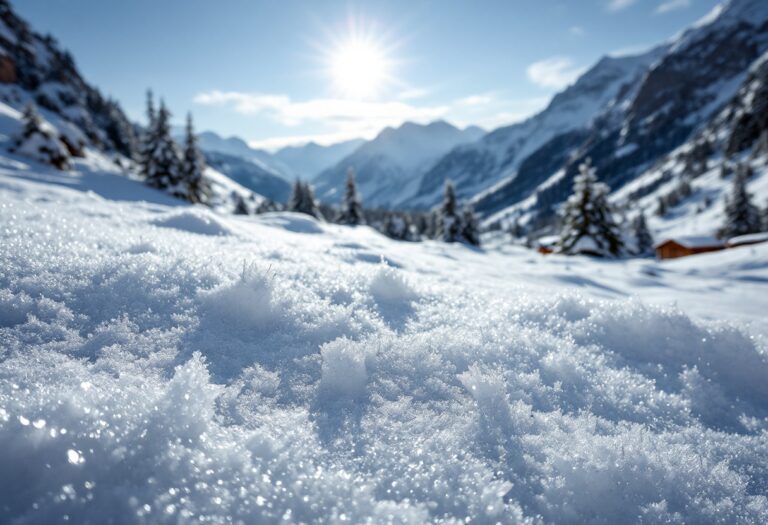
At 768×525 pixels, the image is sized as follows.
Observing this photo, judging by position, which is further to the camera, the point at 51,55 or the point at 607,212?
the point at 51,55

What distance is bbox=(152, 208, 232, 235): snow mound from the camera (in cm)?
533

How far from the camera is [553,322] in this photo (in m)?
3.32

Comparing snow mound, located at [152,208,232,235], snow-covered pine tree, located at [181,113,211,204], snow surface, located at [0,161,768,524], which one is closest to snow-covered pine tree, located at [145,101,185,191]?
snow-covered pine tree, located at [181,113,211,204]

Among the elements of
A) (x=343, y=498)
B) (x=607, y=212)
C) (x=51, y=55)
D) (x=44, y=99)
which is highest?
(x=51, y=55)

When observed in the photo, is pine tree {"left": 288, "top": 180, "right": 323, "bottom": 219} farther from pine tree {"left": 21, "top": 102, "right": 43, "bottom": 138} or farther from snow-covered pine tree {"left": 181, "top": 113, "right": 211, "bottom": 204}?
pine tree {"left": 21, "top": 102, "right": 43, "bottom": 138}

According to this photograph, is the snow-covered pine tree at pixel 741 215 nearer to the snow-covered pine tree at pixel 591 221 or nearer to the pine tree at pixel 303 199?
the snow-covered pine tree at pixel 591 221

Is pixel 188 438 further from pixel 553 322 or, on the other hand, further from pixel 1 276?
pixel 553 322

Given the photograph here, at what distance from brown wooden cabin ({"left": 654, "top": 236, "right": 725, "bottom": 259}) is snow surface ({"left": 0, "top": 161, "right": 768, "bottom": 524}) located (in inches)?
1960

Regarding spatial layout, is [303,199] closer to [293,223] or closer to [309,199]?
[309,199]

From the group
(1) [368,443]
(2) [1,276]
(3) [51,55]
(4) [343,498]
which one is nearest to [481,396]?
(1) [368,443]

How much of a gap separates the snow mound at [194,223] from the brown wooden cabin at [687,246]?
51.4 metres

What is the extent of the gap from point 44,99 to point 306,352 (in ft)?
318

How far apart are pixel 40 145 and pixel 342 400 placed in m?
28.2

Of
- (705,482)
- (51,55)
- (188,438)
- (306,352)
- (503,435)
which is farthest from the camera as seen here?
(51,55)
